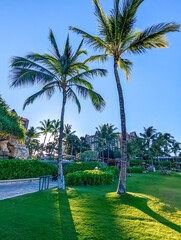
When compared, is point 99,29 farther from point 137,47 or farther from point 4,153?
point 4,153

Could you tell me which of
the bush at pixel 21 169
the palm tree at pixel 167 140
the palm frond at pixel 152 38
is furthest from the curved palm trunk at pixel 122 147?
the palm tree at pixel 167 140

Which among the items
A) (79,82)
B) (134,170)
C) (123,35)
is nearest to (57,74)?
(79,82)

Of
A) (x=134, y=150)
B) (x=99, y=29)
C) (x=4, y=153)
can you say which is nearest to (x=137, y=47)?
(x=99, y=29)

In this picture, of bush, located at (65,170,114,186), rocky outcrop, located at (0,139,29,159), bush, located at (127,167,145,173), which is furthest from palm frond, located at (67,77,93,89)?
bush, located at (127,167,145,173)

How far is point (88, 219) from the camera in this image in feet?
12.6

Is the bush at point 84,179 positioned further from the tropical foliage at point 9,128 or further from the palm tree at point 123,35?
the tropical foliage at point 9,128

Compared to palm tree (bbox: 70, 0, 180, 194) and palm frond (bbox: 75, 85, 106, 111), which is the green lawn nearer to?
palm tree (bbox: 70, 0, 180, 194)

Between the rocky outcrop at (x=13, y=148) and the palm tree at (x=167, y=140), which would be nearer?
the rocky outcrop at (x=13, y=148)

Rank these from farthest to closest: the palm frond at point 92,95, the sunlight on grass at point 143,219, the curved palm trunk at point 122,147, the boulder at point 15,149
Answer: the boulder at point 15,149 < the palm frond at point 92,95 < the curved palm trunk at point 122,147 < the sunlight on grass at point 143,219

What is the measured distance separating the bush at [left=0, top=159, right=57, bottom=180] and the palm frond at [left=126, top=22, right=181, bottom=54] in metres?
11.9

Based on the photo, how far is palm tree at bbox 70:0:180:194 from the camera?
666 centimetres

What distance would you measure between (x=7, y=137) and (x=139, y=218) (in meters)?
19.1

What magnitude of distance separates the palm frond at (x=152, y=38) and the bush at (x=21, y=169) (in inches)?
468

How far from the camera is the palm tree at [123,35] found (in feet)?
21.9
